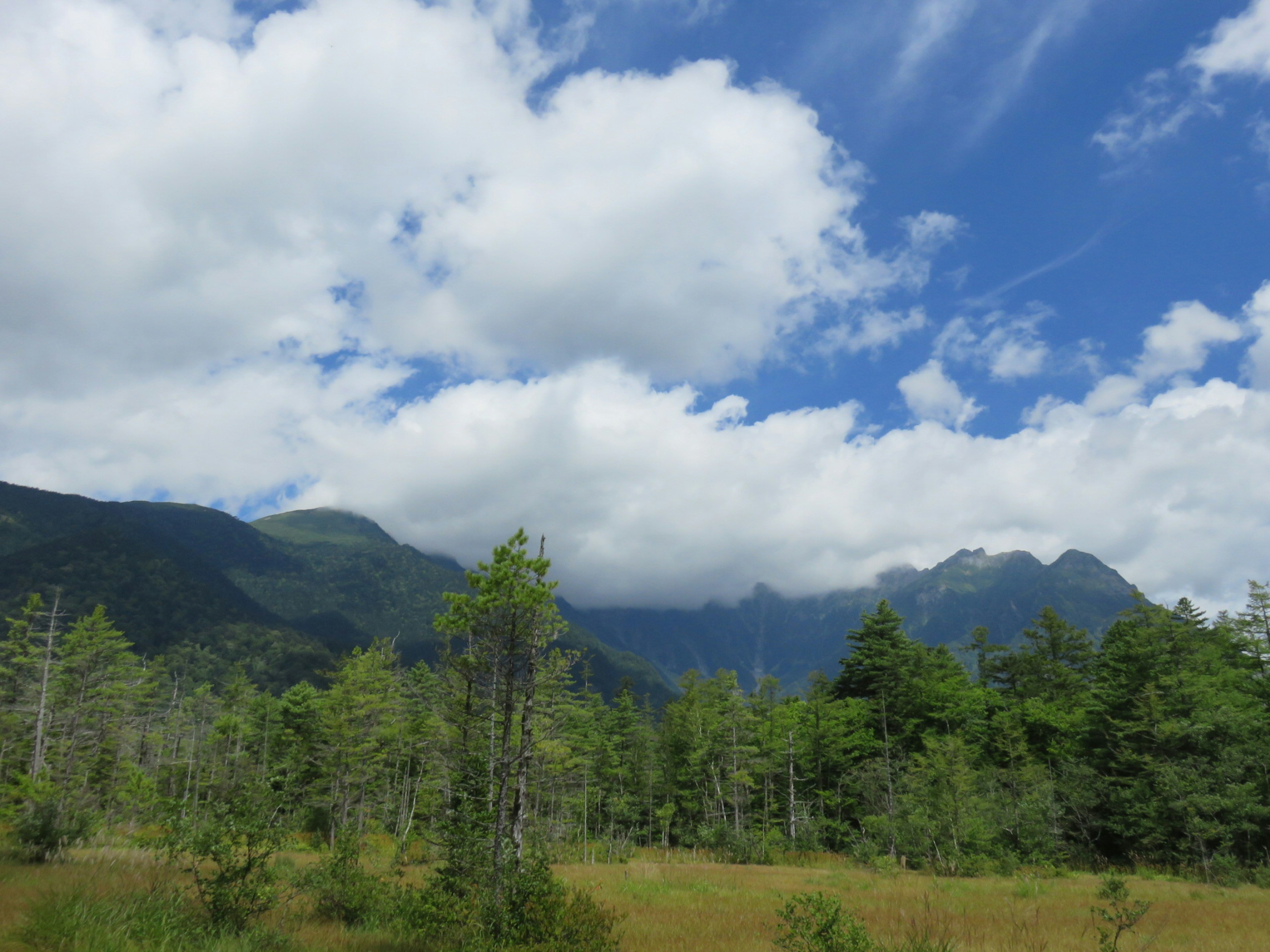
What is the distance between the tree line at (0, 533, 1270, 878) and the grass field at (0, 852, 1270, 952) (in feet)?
7.02

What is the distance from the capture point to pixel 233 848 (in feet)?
37.3

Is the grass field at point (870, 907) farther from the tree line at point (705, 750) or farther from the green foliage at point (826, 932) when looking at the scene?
the tree line at point (705, 750)

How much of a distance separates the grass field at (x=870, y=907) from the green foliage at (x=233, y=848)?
116 centimetres

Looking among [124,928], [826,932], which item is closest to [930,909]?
[826,932]

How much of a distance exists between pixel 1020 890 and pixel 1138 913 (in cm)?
1853

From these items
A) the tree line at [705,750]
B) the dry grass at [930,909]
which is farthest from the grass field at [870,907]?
the tree line at [705,750]

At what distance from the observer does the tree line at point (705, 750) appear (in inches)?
554

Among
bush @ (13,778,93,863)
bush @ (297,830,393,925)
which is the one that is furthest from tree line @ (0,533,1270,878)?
bush @ (297,830,393,925)

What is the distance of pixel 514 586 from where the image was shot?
42.6ft

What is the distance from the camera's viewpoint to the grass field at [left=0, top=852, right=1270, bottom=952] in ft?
40.8

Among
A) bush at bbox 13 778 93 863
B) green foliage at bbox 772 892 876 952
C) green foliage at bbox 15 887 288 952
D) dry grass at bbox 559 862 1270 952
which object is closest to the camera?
green foliage at bbox 772 892 876 952

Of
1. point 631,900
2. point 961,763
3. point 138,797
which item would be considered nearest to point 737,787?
point 961,763

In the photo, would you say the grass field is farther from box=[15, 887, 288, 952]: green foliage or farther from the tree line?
the tree line

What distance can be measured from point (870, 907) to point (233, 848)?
17.5 m
